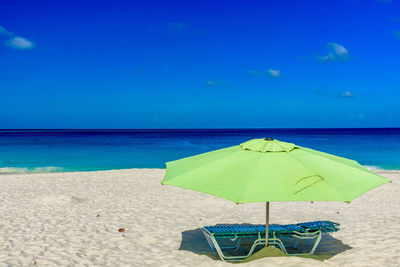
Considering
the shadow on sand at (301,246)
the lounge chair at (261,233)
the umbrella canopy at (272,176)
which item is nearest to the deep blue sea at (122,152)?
the shadow on sand at (301,246)

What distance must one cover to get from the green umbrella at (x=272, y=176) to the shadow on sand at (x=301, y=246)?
1.88m

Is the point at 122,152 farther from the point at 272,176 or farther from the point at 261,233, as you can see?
the point at 272,176

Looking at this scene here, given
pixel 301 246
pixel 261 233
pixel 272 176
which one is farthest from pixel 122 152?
pixel 272 176

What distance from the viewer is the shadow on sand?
6.29 m

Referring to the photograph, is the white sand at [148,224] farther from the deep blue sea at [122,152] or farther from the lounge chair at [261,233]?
the deep blue sea at [122,152]

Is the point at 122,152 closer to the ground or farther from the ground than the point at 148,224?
closer to the ground

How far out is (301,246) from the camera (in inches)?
273

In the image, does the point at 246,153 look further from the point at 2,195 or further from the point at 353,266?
the point at 2,195

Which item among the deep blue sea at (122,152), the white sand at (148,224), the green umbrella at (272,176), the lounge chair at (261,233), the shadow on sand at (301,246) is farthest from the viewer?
the deep blue sea at (122,152)

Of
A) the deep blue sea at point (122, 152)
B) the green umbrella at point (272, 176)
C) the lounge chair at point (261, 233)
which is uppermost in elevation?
the green umbrella at point (272, 176)

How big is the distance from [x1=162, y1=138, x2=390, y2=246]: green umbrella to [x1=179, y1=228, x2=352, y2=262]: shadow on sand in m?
1.88

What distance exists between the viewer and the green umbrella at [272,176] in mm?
4230

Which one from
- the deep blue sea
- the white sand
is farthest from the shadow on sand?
the deep blue sea

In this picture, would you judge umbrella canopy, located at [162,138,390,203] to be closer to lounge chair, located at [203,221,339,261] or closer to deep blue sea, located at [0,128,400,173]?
lounge chair, located at [203,221,339,261]
